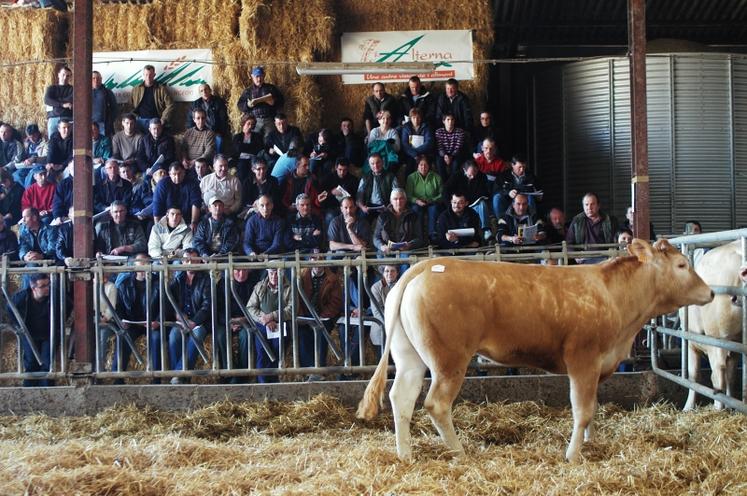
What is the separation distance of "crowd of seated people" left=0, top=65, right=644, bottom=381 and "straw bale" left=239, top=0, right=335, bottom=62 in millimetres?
537

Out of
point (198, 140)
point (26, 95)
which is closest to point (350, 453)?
point (198, 140)

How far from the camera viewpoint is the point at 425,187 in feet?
32.4

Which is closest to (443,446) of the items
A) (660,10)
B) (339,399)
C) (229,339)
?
(339,399)

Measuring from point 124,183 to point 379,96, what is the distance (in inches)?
141

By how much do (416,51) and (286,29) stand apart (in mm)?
1913

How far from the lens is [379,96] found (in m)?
11.1

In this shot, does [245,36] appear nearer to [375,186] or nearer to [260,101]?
[260,101]

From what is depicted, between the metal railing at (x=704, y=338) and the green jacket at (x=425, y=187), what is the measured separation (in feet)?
10.6

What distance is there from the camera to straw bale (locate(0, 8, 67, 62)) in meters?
11.8

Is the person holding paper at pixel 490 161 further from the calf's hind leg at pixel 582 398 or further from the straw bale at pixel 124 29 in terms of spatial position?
the straw bale at pixel 124 29

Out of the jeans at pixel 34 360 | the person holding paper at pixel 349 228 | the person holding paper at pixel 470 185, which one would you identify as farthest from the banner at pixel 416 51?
the jeans at pixel 34 360

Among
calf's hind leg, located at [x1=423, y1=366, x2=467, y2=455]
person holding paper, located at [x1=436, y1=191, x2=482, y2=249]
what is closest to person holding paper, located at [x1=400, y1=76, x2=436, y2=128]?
person holding paper, located at [x1=436, y1=191, x2=482, y2=249]

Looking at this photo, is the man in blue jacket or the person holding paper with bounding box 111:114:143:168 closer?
the man in blue jacket

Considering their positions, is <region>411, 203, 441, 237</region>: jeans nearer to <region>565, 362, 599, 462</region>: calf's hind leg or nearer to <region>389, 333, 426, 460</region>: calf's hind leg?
<region>389, 333, 426, 460</region>: calf's hind leg
